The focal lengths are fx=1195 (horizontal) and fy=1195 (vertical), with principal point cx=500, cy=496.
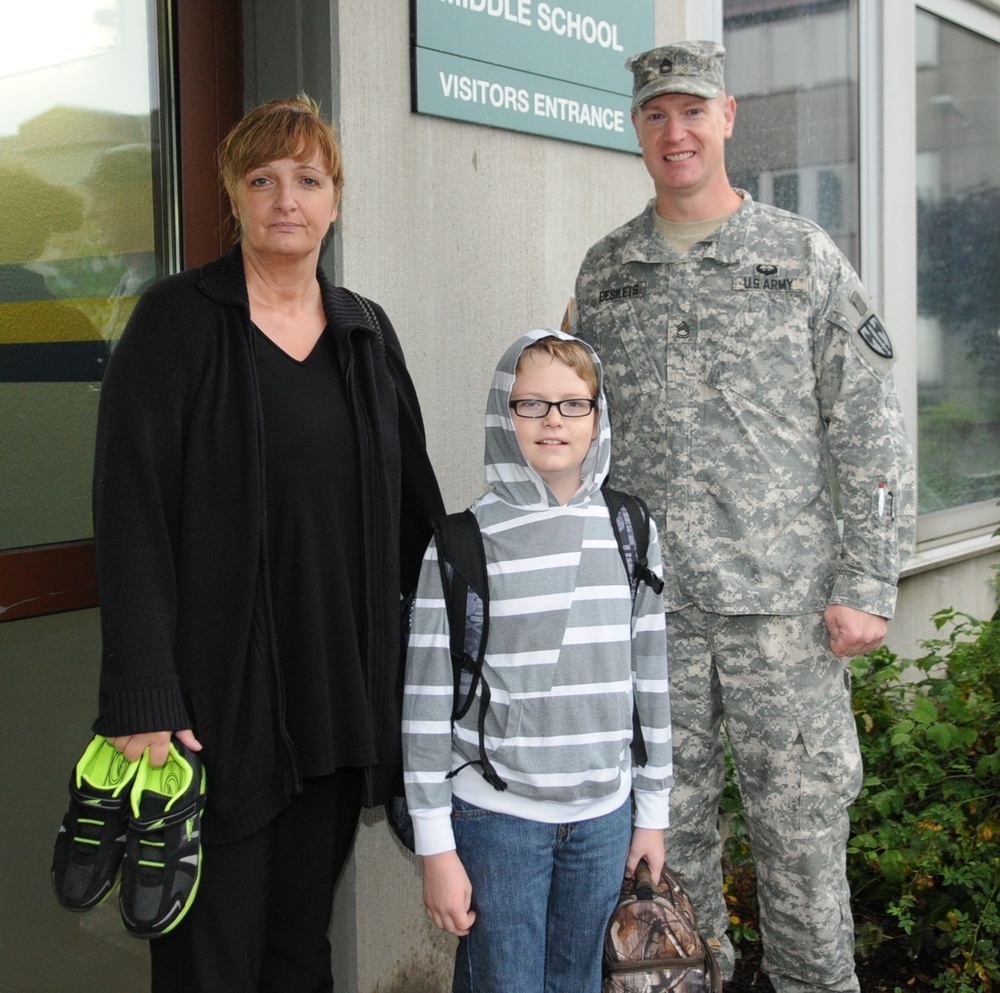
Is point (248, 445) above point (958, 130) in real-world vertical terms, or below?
below

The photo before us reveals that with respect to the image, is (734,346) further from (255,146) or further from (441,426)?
(255,146)

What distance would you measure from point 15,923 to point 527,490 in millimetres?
1477

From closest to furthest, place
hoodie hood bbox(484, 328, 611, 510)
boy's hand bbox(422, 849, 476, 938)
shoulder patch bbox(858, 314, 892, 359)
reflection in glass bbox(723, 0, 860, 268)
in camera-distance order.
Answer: boy's hand bbox(422, 849, 476, 938), hoodie hood bbox(484, 328, 611, 510), shoulder patch bbox(858, 314, 892, 359), reflection in glass bbox(723, 0, 860, 268)

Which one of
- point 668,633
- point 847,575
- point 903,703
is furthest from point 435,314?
point 903,703

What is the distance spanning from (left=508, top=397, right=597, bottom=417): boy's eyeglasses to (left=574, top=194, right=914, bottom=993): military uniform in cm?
62

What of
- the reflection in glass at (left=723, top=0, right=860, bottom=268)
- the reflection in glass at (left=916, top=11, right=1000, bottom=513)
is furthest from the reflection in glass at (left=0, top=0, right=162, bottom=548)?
the reflection in glass at (left=916, top=11, right=1000, bottom=513)

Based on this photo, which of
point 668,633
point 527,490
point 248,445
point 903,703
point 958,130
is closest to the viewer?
point 248,445

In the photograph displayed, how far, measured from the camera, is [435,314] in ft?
9.89

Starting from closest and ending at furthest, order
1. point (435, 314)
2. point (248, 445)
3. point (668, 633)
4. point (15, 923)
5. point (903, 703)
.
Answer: point (248, 445) < point (15, 923) < point (668, 633) < point (435, 314) < point (903, 703)

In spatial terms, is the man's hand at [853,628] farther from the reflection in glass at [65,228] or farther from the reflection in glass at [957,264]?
the reflection in glass at [957,264]

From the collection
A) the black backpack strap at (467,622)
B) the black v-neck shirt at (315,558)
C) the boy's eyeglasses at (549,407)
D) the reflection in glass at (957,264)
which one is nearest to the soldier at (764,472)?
the boy's eyeglasses at (549,407)

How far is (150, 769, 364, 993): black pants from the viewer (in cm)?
200

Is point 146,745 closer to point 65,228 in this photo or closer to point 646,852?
point 646,852

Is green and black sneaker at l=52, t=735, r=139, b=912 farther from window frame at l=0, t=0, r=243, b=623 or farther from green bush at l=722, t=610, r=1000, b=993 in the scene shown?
green bush at l=722, t=610, r=1000, b=993
